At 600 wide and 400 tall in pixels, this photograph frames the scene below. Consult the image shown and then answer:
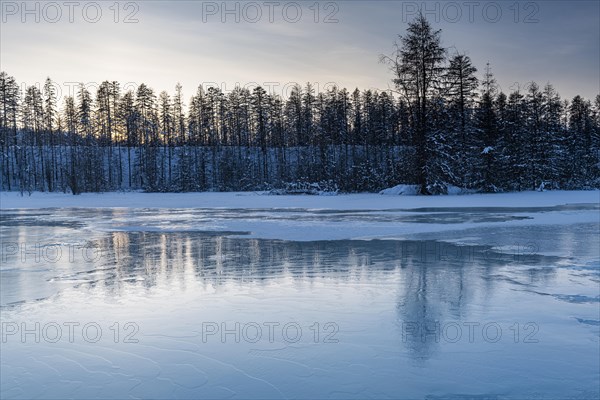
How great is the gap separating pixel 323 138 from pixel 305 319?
6887 cm

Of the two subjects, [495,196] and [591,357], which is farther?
[495,196]

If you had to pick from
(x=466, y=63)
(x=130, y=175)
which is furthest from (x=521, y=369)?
(x=130, y=175)

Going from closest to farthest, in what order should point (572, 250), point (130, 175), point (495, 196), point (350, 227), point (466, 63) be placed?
1. point (572, 250)
2. point (350, 227)
3. point (495, 196)
4. point (466, 63)
5. point (130, 175)

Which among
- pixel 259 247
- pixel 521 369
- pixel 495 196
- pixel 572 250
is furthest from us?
pixel 495 196

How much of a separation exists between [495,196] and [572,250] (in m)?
20.6

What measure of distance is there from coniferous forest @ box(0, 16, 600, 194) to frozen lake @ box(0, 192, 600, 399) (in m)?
23.1

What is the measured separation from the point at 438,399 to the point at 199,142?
8804 centimetres

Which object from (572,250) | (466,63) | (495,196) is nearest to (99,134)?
(466,63)

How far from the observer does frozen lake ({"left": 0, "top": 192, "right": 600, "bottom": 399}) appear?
4422 mm

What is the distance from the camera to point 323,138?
7431 cm

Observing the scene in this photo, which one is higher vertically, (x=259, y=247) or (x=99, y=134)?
(x=99, y=134)

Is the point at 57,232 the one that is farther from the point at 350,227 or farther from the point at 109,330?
the point at 109,330

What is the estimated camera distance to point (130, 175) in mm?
75188

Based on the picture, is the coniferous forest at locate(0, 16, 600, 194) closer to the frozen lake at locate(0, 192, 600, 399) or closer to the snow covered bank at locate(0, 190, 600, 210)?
the snow covered bank at locate(0, 190, 600, 210)
